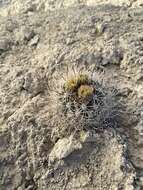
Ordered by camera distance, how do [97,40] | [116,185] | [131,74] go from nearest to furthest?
[116,185] → [131,74] → [97,40]

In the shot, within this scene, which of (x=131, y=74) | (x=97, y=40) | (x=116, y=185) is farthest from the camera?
(x=97, y=40)

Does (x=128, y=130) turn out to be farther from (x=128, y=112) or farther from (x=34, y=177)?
(x=34, y=177)

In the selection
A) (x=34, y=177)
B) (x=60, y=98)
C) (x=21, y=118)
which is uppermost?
(x=60, y=98)

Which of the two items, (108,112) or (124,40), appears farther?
(124,40)

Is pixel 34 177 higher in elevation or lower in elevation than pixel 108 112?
A: lower

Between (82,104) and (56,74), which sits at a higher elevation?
(82,104)

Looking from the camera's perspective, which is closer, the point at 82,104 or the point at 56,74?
the point at 82,104

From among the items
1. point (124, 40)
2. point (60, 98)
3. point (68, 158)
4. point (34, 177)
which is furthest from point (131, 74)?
point (34, 177)

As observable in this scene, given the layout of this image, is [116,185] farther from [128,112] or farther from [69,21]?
[69,21]
